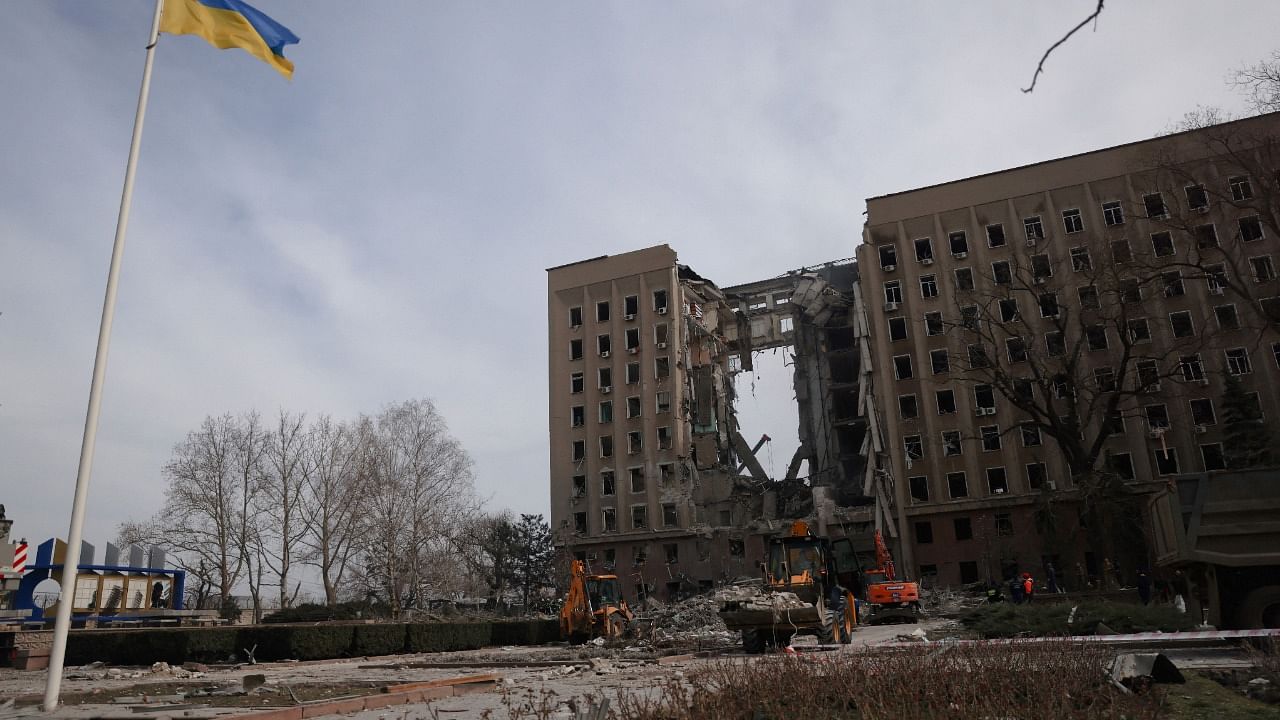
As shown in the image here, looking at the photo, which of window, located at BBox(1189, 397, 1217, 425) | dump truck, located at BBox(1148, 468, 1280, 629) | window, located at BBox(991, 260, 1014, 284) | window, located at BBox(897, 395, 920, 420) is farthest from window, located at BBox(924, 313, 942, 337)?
dump truck, located at BBox(1148, 468, 1280, 629)

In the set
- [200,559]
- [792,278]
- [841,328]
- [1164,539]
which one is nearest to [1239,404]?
[841,328]

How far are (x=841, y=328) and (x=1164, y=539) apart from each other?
45.2m

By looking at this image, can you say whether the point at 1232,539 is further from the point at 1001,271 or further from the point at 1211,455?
the point at 1001,271

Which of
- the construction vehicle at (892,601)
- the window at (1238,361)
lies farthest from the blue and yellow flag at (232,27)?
the window at (1238,361)

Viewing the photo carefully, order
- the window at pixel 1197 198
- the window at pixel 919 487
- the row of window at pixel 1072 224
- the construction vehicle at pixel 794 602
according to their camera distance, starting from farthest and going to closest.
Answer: the window at pixel 919 487 → the window at pixel 1197 198 → the row of window at pixel 1072 224 → the construction vehicle at pixel 794 602

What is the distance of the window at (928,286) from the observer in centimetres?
5419

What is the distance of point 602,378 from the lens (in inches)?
2413

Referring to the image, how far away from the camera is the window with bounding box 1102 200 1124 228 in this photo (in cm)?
5141

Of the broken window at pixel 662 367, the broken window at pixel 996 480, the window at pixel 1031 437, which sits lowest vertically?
the broken window at pixel 996 480

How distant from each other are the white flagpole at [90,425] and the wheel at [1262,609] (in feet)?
56.5

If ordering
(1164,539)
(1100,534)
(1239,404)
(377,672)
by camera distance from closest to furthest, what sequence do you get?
(1164,539) → (377,672) → (1100,534) → (1239,404)

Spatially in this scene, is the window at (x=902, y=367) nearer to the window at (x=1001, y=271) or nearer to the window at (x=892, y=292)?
the window at (x=892, y=292)

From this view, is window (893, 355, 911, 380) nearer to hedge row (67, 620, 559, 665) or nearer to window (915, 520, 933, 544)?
window (915, 520, 933, 544)

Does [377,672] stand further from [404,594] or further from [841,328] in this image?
[841,328]
